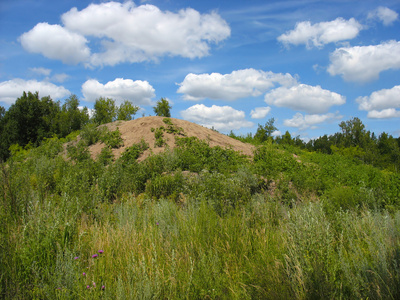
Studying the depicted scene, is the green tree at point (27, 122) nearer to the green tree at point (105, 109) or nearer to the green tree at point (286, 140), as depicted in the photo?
the green tree at point (105, 109)

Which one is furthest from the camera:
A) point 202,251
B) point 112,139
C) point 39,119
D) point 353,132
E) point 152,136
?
point 353,132

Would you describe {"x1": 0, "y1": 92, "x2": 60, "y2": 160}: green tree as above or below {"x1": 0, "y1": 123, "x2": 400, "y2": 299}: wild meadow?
above

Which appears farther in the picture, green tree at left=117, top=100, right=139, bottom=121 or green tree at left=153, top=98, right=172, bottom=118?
green tree at left=117, top=100, right=139, bottom=121

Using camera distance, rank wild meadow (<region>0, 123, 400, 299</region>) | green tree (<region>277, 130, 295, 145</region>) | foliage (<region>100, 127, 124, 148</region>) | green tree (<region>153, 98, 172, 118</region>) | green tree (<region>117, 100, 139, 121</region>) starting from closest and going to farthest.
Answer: wild meadow (<region>0, 123, 400, 299</region>), foliage (<region>100, 127, 124, 148</region>), green tree (<region>277, 130, 295, 145</region>), green tree (<region>153, 98, 172, 118</region>), green tree (<region>117, 100, 139, 121</region>)

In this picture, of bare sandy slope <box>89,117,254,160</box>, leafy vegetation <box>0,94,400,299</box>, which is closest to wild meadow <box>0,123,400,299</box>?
leafy vegetation <box>0,94,400,299</box>

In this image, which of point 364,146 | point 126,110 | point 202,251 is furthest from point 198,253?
point 364,146

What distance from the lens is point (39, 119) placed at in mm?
37719

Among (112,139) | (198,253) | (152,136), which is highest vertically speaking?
(152,136)

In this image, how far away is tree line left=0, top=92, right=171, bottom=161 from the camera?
113 ft

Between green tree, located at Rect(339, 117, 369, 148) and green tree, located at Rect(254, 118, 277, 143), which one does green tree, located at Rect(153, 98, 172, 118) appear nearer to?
green tree, located at Rect(254, 118, 277, 143)

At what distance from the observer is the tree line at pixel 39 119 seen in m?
34.6

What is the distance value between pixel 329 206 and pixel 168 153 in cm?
606

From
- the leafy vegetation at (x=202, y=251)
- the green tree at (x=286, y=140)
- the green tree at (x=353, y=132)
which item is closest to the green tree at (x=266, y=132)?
the green tree at (x=286, y=140)

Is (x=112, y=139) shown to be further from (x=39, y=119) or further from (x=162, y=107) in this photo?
(x=39, y=119)
